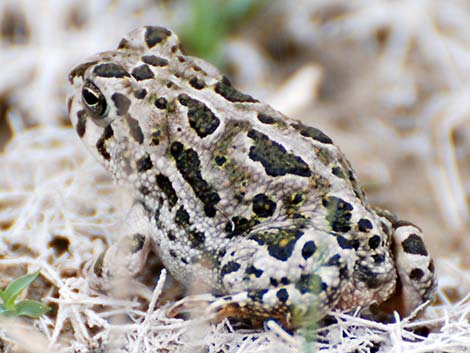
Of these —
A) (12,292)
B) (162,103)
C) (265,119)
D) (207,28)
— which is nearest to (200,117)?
(162,103)

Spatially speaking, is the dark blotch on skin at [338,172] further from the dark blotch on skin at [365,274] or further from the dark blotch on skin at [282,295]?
the dark blotch on skin at [282,295]

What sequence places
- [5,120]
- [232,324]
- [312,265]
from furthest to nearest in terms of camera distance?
[5,120] < [232,324] < [312,265]

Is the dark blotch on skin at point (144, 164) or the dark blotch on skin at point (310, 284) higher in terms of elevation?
the dark blotch on skin at point (144, 164)

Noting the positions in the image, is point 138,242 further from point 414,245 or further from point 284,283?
point 414,245

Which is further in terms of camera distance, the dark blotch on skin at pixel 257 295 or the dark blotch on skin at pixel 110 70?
the dark blotch on skin at pixel 110 70

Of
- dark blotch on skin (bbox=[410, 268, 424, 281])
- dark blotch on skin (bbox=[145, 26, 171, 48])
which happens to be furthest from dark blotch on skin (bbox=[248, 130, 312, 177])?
dark blotch on skin (bbox=[145, 26, 171, 48])

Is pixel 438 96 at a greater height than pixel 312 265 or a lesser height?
greater

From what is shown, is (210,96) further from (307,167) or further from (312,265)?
(312,265)

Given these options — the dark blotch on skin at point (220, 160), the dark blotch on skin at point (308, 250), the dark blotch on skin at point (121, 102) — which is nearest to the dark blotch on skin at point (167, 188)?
the dark blotch on skin at point (220, 160)

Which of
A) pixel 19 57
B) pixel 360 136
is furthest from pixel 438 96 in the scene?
pixel 19 57
